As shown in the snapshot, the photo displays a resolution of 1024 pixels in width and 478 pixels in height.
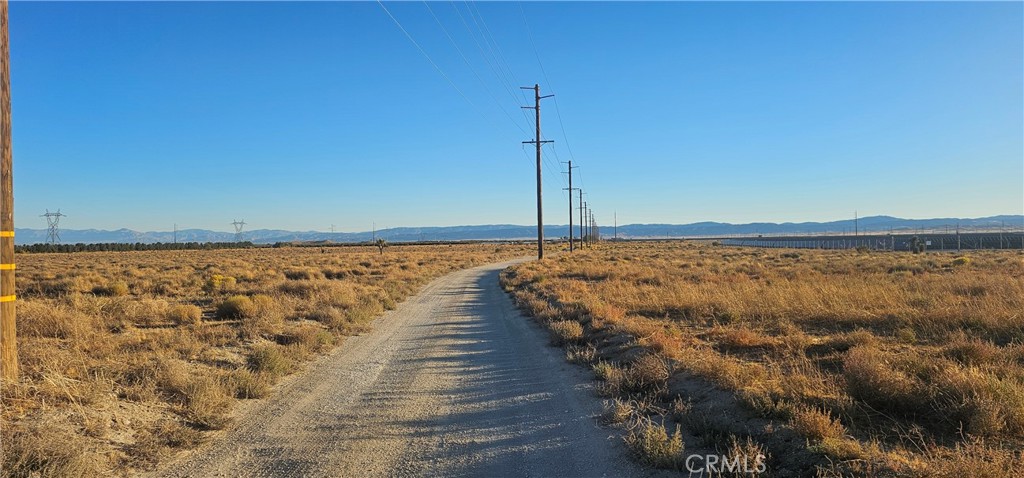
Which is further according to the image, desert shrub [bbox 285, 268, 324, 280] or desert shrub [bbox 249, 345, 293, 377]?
desert shrub [bbox 285, 268, 324, 280]

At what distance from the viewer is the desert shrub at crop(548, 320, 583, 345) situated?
11719mm

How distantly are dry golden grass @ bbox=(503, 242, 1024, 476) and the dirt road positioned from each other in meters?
0.86

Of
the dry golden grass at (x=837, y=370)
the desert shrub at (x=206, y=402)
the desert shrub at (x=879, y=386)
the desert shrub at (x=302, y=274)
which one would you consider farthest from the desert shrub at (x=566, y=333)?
the desert shrub at (x=302, y=274)

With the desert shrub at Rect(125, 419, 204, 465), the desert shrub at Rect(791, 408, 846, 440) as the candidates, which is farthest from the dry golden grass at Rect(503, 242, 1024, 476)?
the desert shrub at Rect(125, 419, 204, 465)

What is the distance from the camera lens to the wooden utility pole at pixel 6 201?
763cm

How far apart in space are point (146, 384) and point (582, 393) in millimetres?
5795

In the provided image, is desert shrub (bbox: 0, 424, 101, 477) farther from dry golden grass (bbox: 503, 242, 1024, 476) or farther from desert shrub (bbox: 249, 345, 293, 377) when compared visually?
dry golden grass (bbox: 503, 242, 1024, 476)

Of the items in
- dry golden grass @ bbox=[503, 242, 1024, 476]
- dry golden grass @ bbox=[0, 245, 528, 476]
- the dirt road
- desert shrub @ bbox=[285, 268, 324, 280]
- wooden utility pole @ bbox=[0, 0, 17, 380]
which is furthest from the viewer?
desert shrub @ bbox=[285, 268, 324, 280]

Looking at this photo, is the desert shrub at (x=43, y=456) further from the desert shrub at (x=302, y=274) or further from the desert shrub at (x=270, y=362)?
the desert shrub at (x=302, y=274)

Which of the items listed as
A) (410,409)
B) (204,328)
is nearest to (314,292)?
(204,328)

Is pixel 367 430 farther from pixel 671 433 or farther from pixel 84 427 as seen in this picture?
pixel 671 433

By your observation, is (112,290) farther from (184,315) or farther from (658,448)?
(658,448)

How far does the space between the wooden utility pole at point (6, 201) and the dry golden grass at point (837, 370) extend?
314 inches

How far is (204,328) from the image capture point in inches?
526
